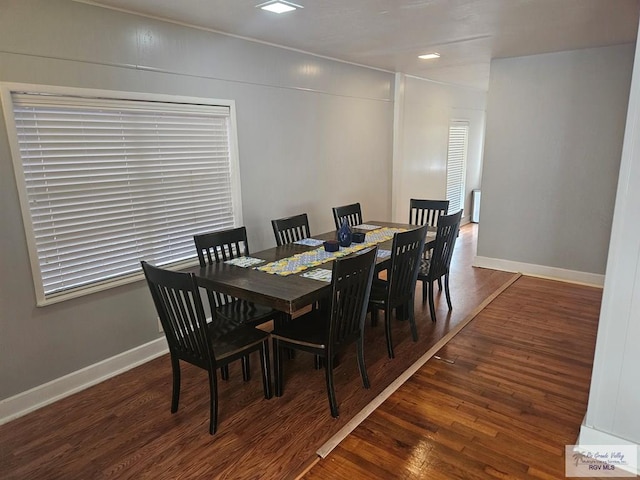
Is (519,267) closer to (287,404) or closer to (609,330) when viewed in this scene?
(609,330)

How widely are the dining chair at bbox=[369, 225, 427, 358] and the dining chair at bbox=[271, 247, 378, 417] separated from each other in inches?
17.3

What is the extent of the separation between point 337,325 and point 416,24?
2411 mm

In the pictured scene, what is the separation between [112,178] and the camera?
2.85 metres

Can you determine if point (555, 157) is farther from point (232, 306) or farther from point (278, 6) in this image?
point (232, 306)

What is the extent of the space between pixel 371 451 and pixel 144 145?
2501mm

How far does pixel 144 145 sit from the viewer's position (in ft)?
9.89

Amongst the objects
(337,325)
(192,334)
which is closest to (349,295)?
(337,325)

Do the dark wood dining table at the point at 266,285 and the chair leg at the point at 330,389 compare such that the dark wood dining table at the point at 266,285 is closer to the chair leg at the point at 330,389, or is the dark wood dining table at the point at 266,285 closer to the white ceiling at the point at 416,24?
the chair leg at the point at 330,389

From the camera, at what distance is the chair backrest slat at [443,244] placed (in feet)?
11.5

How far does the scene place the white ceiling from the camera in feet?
9.11

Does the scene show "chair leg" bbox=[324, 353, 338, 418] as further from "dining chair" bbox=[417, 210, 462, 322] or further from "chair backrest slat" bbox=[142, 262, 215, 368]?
"dining chair" bbox=[417, 210, 462, 322]

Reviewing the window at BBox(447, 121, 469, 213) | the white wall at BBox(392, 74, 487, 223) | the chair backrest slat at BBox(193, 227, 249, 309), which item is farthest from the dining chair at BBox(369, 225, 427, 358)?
the window at BBox(447, 121, 469, 213)

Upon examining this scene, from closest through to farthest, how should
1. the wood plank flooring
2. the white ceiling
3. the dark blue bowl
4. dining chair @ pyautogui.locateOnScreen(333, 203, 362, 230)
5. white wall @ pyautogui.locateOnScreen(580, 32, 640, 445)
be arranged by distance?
white wall @ pyautogui.locateOnScreen(580, 32, 640, 445) < the wood plank flooring < the white ceiling < the dark blue bowl < dining chair @ pyautogui.locateOnScreen(333, 203, 362, 230)

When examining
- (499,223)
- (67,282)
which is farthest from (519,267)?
(67,282)
